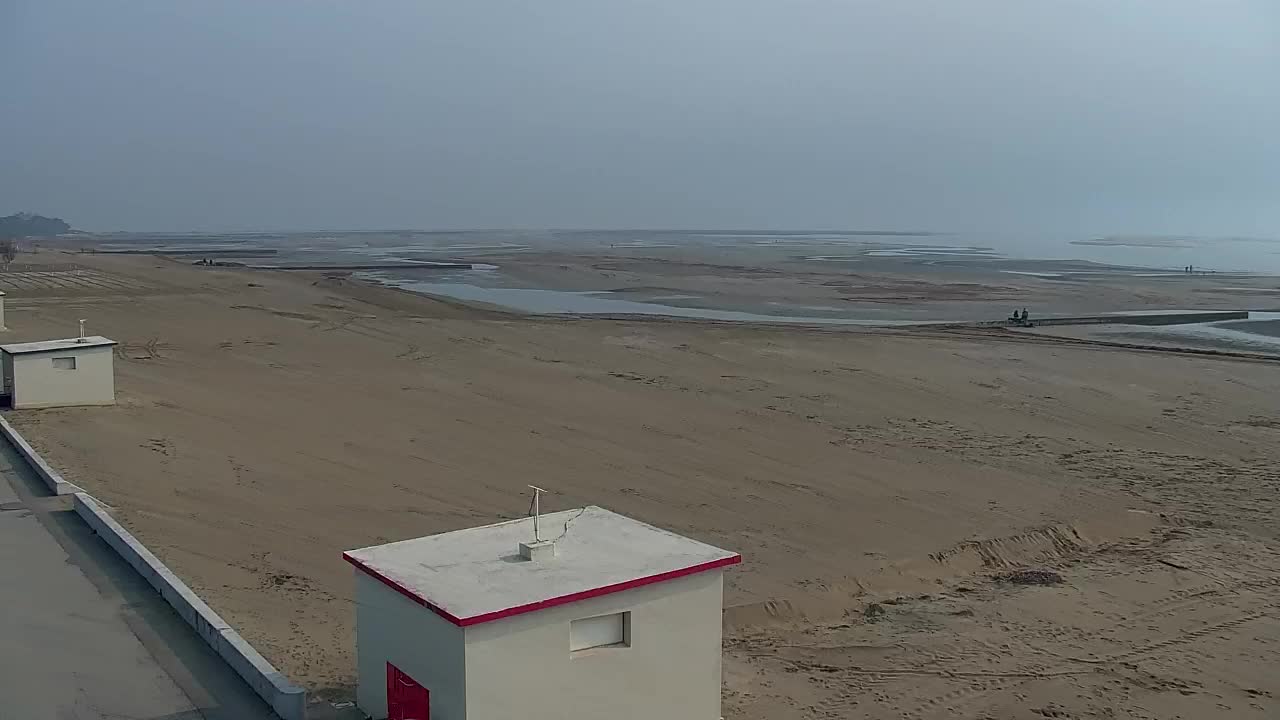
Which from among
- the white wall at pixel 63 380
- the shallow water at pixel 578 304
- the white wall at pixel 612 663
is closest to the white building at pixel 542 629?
the white wall at pixel 612 663

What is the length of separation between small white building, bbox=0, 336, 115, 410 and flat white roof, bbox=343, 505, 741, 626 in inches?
472

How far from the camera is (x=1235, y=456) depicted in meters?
18.1

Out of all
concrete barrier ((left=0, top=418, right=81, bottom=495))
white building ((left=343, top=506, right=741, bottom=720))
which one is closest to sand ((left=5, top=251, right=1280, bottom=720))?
concrete barrier ((left=0, top=418, right=81, bottom=495))

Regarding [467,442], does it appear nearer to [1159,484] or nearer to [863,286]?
[1159,484]

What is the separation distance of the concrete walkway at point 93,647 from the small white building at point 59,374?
7181 mm

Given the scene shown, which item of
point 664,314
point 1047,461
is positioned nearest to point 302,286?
point 664,314

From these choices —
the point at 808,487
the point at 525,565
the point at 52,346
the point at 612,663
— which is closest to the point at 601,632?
the point at 612,663

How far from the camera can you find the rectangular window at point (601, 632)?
643cm

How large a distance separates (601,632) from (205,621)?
3.62 m

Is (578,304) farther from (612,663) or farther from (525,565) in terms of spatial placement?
(612,663)

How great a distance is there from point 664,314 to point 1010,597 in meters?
30.4

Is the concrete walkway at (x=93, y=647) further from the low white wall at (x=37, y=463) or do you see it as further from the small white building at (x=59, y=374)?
the small white building at (x=59, y=374)

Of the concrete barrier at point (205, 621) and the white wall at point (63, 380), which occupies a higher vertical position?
the white wall at point (63, 380)

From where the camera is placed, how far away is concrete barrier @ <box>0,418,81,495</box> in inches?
482
